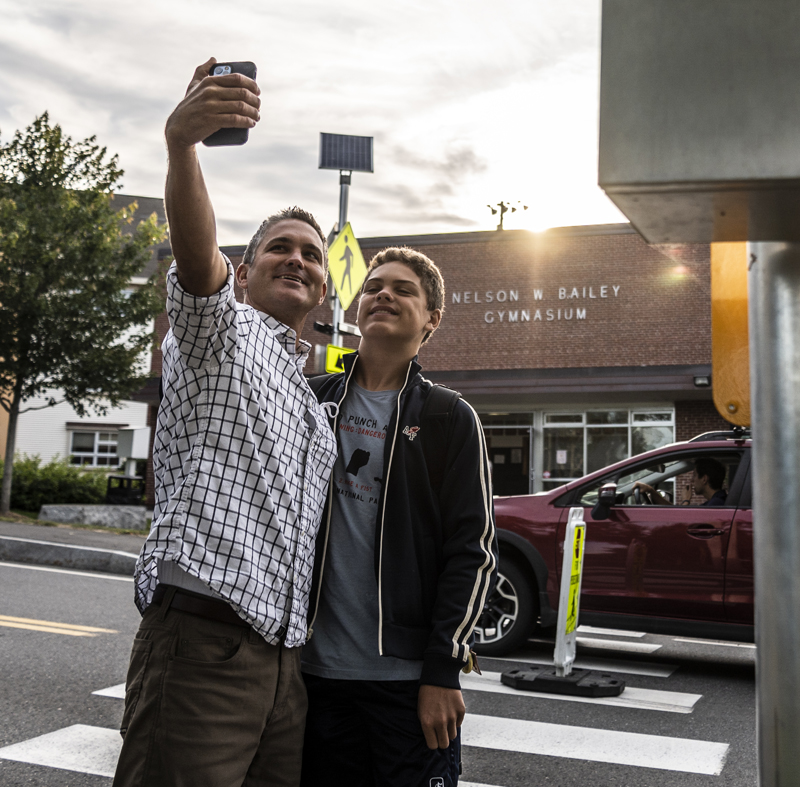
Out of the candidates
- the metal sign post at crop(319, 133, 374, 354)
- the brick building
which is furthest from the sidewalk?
the brick building

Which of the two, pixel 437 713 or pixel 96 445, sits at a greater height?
pixel 96 445

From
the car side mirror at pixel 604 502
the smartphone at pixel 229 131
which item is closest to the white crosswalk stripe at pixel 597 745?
the car side mirror at pixel 604 502

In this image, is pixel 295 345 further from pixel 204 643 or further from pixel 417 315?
pixel 204 643

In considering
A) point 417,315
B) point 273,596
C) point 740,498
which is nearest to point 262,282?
point 417,315

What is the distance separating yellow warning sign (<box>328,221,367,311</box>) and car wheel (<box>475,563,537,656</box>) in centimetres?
464

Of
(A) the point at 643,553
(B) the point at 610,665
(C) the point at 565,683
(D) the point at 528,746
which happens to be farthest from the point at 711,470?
(D) the point at 528,746

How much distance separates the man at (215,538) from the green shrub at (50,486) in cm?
2275

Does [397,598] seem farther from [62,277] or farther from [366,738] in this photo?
[62,277]

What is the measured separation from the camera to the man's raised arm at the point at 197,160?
67.1 inches

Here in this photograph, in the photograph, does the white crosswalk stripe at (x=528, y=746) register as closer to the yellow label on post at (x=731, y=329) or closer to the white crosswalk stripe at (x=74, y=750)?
the white crosswalk stripe at (x=74, y=750)

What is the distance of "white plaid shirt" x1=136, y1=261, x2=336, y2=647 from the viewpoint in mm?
1886

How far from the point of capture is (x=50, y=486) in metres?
23.5

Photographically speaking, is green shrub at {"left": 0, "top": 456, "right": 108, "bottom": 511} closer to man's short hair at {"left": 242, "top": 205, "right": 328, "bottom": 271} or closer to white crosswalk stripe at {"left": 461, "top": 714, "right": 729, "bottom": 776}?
white crosswalk stripe at {"left": 461, "top": 714, "right": 729, "bottom": 776}

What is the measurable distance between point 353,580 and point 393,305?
0.81m
